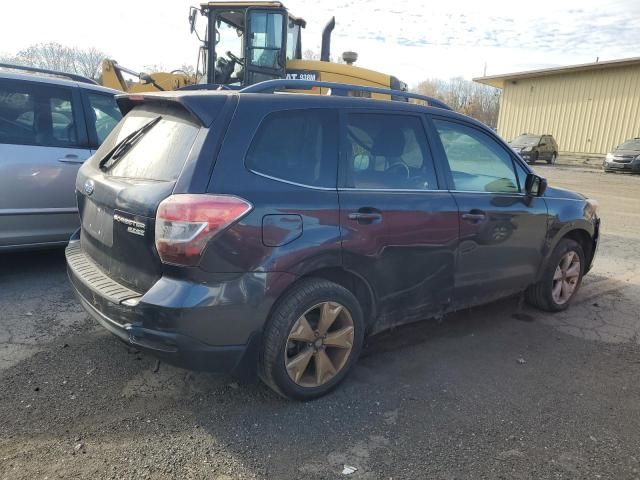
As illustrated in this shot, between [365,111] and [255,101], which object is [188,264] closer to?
[255,101]

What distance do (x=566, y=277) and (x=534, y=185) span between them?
3.73 ft

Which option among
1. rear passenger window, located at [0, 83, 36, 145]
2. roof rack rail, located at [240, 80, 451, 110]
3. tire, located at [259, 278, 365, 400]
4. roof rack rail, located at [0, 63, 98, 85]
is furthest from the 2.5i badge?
roof rack rail, located at [0, 63, 98, 85]

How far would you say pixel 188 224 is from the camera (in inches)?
99.7

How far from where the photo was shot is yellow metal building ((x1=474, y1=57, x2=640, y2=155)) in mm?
29500

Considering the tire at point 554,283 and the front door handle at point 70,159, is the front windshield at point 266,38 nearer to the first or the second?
the front door handle at point 70,159

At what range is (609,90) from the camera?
30.3 m

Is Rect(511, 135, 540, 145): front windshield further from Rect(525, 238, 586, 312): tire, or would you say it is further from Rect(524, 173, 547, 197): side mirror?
Rect(524, 173, 547, 197): side mirror

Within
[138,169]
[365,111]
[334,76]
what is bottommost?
[138,169]

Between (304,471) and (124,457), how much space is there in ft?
2.91

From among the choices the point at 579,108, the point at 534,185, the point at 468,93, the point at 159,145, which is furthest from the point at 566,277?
the point at 468,93

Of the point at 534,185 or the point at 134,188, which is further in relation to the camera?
the point at 534,185

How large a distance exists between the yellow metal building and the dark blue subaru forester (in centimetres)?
3107

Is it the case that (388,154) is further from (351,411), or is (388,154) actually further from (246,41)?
(246,41)

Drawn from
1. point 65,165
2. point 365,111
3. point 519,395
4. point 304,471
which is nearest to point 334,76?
point 65,165
